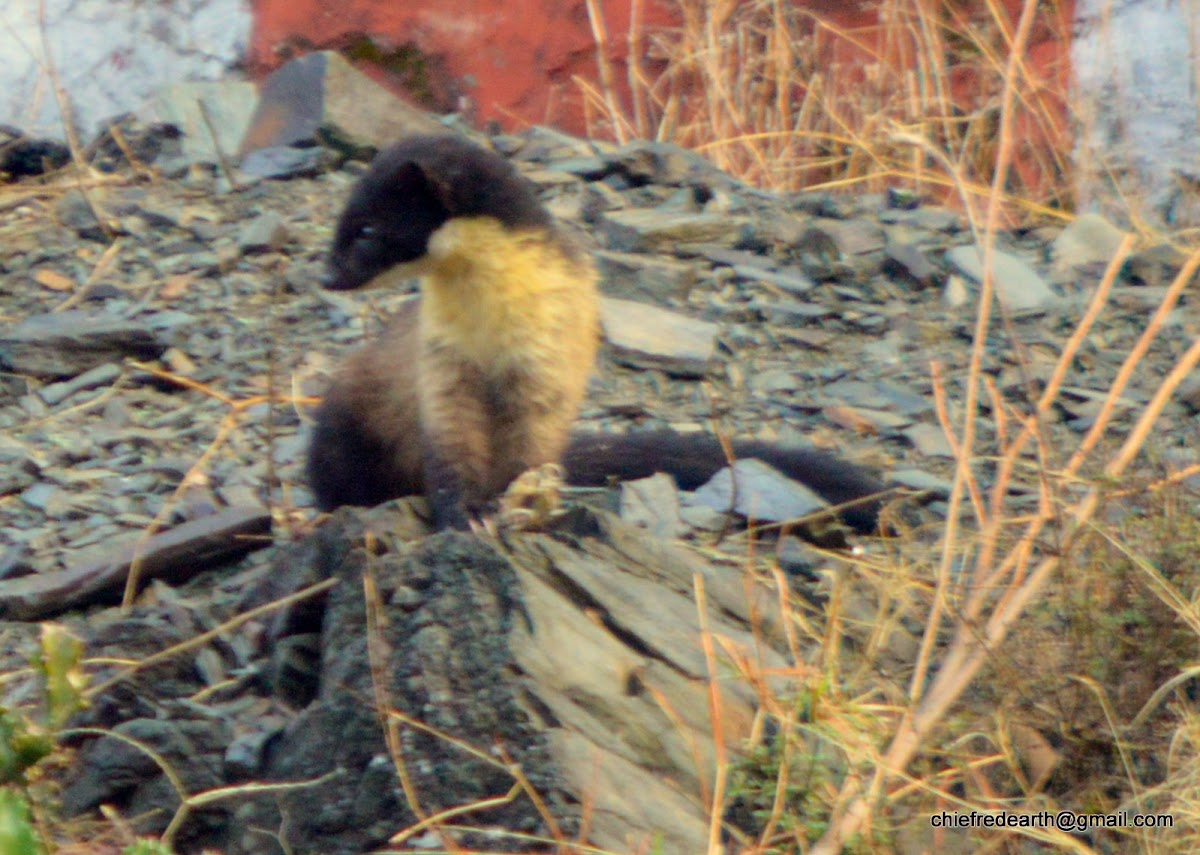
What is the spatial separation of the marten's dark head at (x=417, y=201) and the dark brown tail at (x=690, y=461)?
2.96 feet

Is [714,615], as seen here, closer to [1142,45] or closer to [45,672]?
[45,672]

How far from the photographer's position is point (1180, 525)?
374cm

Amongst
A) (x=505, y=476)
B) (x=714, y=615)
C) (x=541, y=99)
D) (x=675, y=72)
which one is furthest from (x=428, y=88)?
(x=714, y=615)

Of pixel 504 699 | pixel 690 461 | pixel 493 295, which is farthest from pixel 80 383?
pixel 504 699

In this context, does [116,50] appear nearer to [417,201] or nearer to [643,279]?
[643,279]

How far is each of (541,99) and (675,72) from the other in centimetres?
85

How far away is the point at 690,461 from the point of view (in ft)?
16.7

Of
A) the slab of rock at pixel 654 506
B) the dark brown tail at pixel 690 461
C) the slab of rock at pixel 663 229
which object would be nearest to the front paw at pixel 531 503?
the slab of rock at pixel 654 506

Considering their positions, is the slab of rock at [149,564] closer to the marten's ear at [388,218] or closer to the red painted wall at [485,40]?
the marten's ear at [388,218]

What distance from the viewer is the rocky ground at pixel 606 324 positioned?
526cm

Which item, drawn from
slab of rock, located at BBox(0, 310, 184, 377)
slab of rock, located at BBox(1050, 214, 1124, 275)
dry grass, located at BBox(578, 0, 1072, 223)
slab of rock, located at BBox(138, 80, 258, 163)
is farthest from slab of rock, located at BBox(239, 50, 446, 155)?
slab of rock, located at BBox(1050, 214, 1124, 275)

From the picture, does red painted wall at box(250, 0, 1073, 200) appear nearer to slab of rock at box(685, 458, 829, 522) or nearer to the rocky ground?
the rocky ground

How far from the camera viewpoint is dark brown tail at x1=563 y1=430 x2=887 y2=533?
4816 millimetres

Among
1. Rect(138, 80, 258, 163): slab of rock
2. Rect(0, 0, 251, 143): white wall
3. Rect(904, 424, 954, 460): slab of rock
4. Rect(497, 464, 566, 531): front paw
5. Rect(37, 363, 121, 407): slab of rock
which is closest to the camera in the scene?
Rect(497, 464, 566, 531): front paw
